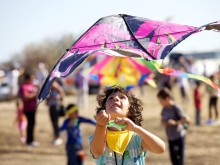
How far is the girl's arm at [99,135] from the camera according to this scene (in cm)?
231

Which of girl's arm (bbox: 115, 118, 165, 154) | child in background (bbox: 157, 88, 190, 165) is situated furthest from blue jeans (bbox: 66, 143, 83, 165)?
girl's arm (bbox: 115, 118, 165, 154)

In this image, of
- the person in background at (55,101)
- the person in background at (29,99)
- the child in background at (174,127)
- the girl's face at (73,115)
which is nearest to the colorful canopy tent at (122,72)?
the person in background at (55,101)

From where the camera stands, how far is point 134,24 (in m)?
2.94

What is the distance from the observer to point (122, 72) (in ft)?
25.8

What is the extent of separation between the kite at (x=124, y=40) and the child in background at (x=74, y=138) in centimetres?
290

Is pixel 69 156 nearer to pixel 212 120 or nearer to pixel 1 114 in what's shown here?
pixel 212 120

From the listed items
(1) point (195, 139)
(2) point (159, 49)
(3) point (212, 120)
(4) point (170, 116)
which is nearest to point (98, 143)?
(2) point (159, 49)

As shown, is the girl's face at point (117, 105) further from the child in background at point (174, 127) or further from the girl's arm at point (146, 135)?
the child in background at point (174, 127)

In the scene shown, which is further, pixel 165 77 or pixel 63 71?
pixel 165 77

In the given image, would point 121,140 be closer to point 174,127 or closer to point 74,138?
point 174,127

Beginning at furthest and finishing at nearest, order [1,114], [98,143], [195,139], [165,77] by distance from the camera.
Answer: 1. [1,114]
2. [165,77]
3. [195,139]
4. [98,143]

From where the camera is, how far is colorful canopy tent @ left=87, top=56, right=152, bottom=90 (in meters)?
7.79

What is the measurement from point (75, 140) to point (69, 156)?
278mm

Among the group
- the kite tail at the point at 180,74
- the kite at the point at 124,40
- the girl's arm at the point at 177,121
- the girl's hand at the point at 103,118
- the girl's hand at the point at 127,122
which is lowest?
the girl's arm at the point at 177,121
